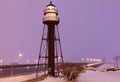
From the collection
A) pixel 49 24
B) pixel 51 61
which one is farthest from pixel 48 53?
pixel 49 24

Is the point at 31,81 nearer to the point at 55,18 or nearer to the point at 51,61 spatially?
the point at 51,61

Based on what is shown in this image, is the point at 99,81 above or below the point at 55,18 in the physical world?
below

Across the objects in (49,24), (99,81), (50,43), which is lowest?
(99,81)

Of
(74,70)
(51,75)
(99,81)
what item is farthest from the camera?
(51,75)

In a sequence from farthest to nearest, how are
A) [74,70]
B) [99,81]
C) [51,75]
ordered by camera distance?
[51,75], [74,70], [99,81]

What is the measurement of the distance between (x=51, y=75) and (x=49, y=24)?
30.5ft

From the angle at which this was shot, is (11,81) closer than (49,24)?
Yes

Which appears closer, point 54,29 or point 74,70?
point 74,70

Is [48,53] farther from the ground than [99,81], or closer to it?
farther from the ground

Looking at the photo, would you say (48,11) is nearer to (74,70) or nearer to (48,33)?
(48,33)

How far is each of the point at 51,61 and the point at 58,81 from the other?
9705 mm

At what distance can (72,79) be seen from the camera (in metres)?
40.7

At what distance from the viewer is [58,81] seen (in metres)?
40.5

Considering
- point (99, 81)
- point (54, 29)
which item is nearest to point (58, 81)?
point (99, 81)
